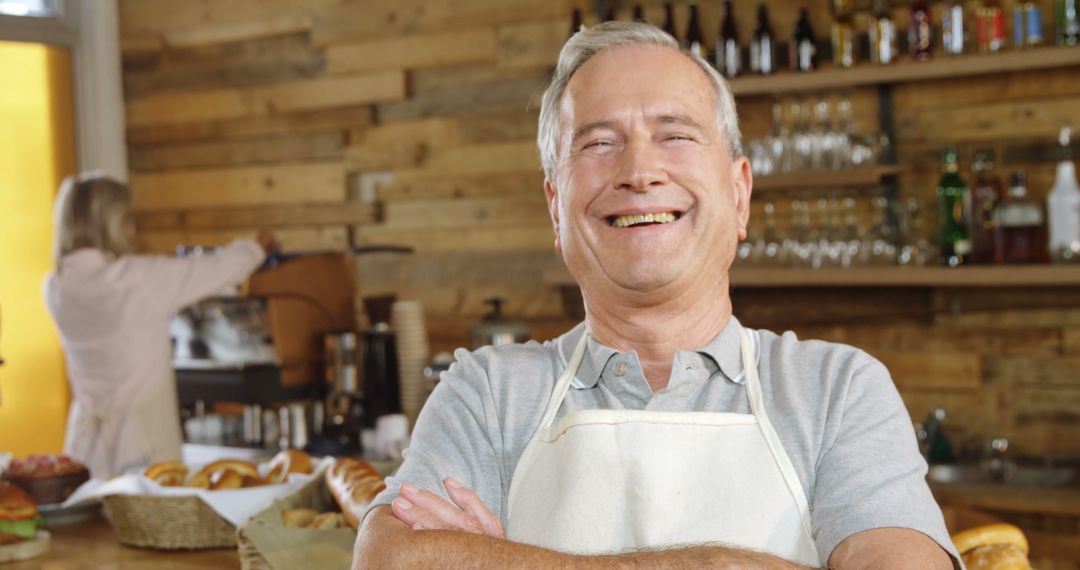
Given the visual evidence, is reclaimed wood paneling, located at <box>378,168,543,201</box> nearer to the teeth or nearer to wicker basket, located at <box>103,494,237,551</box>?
wicker basket, located at <box>103,494,237,551</box>

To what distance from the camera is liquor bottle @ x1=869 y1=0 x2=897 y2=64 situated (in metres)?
3.85

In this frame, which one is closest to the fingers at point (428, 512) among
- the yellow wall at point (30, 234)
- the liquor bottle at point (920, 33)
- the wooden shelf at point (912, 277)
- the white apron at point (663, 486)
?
the white apron at point (663, 486)

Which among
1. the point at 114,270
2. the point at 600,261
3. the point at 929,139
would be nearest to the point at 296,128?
the point at 114,270

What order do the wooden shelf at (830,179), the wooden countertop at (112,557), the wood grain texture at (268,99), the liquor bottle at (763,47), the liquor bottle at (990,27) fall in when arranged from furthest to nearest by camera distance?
1. the wood grain texture at (268,99)
2. the liquor bottle at (763,47)
3. the wooden shelf at (830,179)
4. the liquor bottle at (990,27)
5. the wooden countertop at (112,557)

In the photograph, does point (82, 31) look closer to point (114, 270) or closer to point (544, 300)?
point (114, 270)

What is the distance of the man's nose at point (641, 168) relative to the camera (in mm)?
1627

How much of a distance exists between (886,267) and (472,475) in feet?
7.92

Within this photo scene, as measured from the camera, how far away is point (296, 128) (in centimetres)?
534

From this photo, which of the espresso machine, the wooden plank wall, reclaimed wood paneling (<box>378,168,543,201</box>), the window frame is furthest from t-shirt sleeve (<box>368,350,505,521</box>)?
the window frame

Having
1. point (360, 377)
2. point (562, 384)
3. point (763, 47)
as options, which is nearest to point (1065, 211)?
point (763, 47)

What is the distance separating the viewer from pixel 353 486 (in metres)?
2.16

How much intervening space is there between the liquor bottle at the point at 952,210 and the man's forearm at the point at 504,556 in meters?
2.53

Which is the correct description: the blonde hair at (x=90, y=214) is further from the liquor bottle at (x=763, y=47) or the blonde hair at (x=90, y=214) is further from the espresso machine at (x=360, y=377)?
the liquor bottle at (x=763, y=47)

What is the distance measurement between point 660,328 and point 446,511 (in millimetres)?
395
